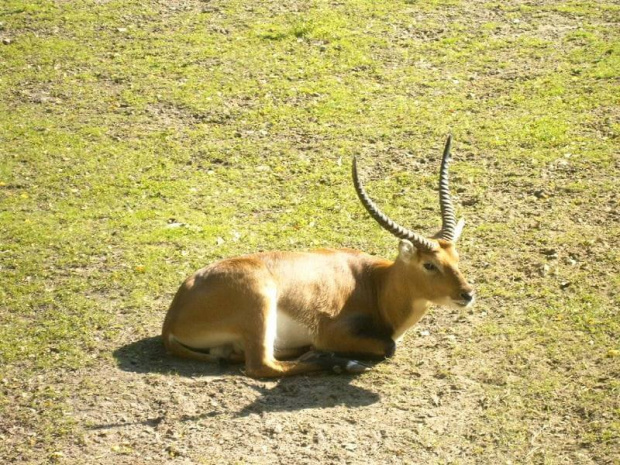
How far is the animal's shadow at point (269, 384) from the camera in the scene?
8.93m

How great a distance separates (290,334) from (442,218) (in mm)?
1850

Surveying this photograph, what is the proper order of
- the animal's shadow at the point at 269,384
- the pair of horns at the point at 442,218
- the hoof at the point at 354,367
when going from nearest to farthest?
1. the animal's shadow at the point at 269,384
2. the pair of horns at the point at 442,218
3. the hoof at the point at 354,367

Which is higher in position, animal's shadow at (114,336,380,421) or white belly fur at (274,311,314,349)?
white belly fur at (274,311,314,349)

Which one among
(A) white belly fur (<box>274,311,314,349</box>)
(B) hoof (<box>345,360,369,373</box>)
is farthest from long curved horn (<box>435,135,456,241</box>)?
(A) white belly fur (<box>274,311,314,349</box>)

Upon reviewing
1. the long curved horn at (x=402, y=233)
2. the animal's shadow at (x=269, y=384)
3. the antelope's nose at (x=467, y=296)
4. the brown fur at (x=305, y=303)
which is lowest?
the animal's shadow at (x=269, y=384)

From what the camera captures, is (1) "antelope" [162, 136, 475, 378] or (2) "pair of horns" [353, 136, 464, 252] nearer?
(2) "pair of horns" [353, 136, 464, 252]

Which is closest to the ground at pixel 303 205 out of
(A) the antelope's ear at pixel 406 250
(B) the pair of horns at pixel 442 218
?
(A) the antelope's ear at pixel 406 250

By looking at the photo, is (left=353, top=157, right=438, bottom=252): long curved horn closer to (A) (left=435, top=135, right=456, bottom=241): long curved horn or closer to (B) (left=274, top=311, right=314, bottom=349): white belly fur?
(A) (left=435, top=135, right=456, bottom=241): long curved horn

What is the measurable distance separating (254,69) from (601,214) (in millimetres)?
6586

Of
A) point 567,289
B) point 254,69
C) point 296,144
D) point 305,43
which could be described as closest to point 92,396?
point 567,289

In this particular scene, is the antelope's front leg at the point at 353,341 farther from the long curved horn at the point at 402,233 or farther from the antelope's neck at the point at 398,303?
the long curved horn at the point at 402,233

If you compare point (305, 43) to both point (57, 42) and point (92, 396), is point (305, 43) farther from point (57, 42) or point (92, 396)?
point (92, 396)

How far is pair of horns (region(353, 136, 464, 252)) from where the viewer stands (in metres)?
9.34

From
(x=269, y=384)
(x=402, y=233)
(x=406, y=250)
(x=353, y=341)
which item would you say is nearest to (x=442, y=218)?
(x=406, y=250)
